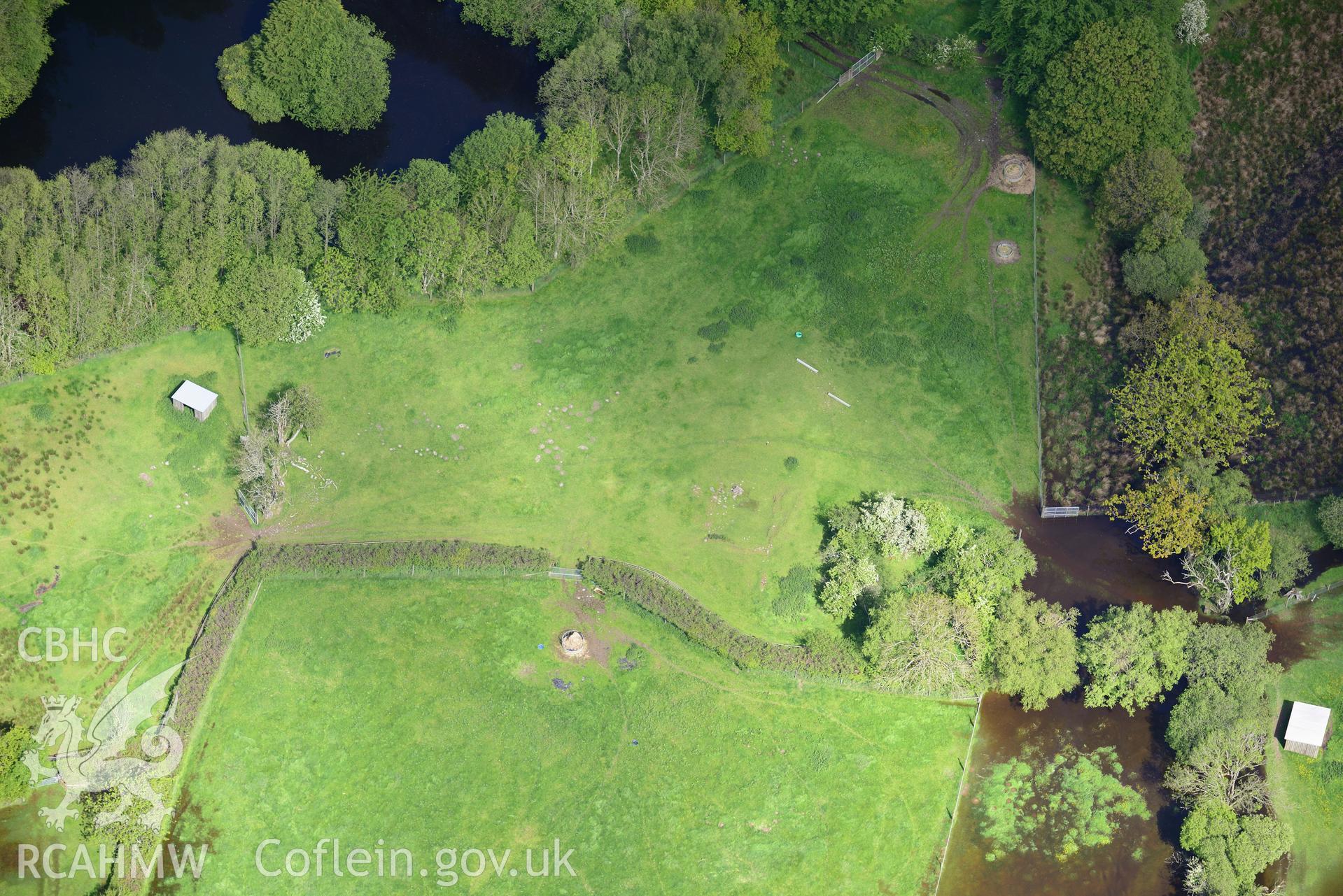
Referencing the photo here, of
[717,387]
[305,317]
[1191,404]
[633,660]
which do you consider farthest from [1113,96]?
[305,317]

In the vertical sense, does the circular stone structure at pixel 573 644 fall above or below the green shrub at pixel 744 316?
below

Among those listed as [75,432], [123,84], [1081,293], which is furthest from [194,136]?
[1081,293]

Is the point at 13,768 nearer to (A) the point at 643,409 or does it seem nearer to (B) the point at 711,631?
(B) the point at 711,631

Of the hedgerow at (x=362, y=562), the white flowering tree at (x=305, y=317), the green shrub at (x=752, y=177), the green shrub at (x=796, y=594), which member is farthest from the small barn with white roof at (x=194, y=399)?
the green shrub at (x=752, y=177)

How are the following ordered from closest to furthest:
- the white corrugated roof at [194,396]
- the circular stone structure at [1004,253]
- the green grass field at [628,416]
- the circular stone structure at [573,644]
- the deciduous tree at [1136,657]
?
1. the deciduous tree at [1136,657]
2. the circular stone structure at [573,644]
3. the green grass field at [628,416]
4. the white corrugated roof at [194,396]
5. the circular stone structure at [1004,253]

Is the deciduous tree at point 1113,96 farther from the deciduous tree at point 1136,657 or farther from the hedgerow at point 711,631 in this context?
the hedgerow at point 711,631

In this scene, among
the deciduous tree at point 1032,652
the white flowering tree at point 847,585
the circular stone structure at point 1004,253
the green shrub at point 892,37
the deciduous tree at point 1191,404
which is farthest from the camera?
the green shrub at point 892,37
